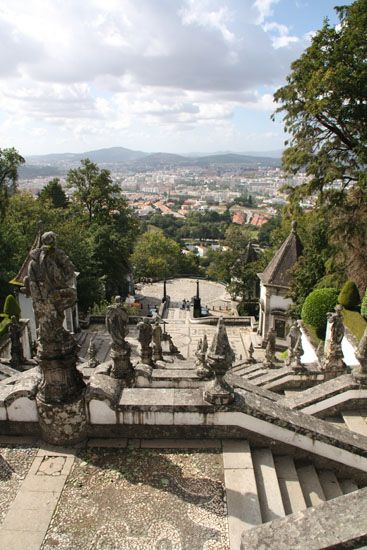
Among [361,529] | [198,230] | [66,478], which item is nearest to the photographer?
[361,529]

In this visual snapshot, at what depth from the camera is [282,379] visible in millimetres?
12305

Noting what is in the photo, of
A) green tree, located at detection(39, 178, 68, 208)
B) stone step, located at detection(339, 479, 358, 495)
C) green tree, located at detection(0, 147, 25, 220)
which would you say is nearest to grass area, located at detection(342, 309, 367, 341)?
stone step, located at detection(339, 479, 358, 495)

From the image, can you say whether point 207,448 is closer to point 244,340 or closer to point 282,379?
point 282,379

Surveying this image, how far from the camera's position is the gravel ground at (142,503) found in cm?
521

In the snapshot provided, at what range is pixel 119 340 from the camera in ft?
26.8

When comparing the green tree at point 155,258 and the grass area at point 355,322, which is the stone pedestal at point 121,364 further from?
the green tree at point 155,258

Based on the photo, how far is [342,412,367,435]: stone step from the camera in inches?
344

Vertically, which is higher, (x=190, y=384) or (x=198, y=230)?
(x=190, y=384)

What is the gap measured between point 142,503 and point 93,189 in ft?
116

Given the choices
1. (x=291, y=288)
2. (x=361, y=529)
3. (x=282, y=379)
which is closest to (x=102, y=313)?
(x=291, y=288)

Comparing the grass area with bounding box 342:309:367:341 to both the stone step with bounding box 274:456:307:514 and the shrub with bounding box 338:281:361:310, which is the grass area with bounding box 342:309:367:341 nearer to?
the shrub with bounding box 338:281:361:310

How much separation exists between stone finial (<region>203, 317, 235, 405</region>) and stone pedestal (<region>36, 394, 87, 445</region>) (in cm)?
218

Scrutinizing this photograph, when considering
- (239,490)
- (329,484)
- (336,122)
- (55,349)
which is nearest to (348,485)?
(329,484)

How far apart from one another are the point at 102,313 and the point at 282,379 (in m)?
19.2
